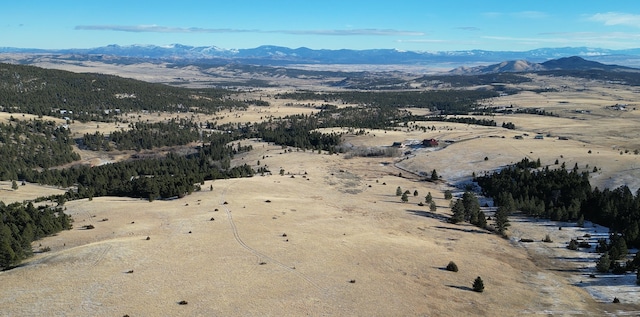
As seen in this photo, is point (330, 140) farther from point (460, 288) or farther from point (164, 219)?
point (460, 288)

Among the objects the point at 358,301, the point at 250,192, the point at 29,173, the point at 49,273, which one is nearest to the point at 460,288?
the point at 358,301

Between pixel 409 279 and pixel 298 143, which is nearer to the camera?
pixel 409 279

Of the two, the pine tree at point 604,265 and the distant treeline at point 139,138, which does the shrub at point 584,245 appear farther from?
the distant treeline at point 139,138

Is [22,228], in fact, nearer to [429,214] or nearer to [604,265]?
[429,214]

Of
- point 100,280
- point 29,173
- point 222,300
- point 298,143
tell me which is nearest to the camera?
point 222,300

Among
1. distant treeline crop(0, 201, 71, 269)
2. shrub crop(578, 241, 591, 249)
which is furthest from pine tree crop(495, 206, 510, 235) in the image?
distant treeline crop(0, 201, 71, 269)

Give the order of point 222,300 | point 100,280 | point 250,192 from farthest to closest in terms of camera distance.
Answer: point 250,192 < point 100,280 < point 222,300

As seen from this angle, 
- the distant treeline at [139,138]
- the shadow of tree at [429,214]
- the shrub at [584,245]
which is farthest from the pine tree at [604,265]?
the distant treeline at [139,138]

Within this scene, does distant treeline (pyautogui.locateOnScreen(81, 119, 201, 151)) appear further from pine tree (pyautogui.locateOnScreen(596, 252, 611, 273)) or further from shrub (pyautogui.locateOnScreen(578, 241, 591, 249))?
pine tree (pyautogui.locateOnScreen(596, 252, 611, 273))

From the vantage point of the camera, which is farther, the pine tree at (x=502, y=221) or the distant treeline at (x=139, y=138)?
the distant treeline at (x=139, y=138)
